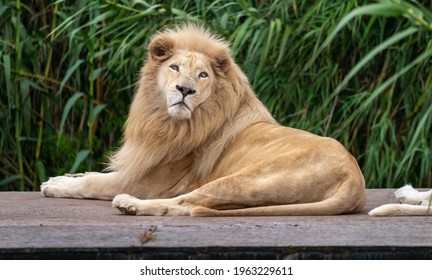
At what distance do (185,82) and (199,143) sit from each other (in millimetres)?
316

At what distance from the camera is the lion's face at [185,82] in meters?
4.47

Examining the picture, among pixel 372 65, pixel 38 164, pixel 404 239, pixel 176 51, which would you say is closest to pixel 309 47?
pixel 372 65

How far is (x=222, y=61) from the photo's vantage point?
15.4ft

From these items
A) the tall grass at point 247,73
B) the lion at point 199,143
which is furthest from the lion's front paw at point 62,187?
the tall grass at point 247,73

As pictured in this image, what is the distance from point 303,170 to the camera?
4.15 meters

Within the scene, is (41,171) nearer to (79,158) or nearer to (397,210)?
(79,158)

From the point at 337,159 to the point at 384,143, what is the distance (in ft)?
5.24

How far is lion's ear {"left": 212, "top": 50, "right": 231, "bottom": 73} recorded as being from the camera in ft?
15.4

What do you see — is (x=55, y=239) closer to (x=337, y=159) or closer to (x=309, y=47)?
(x=337, y=159)

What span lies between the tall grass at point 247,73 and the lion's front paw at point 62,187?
3.79 ft

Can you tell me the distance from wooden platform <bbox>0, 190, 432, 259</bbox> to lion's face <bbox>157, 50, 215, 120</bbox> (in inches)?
24.1

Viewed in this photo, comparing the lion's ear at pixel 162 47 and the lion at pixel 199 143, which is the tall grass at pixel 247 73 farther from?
the lion's ear at pixel 162 47

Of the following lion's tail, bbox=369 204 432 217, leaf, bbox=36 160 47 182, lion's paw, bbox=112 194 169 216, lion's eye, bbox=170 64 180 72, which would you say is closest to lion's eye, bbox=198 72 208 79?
lion's eye, bbox=170 64 180 72
